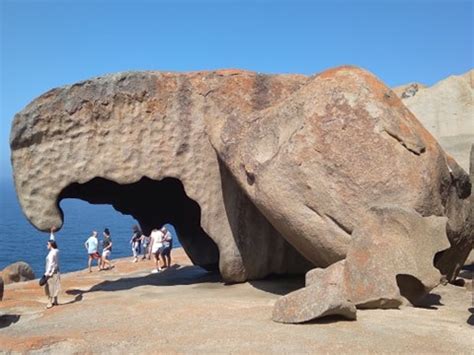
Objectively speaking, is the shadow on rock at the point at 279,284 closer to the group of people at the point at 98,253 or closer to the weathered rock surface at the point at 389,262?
the weathered rock surface at the point at 389,262

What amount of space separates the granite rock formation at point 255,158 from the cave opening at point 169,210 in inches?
8.5

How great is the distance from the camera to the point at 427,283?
803 centimetres

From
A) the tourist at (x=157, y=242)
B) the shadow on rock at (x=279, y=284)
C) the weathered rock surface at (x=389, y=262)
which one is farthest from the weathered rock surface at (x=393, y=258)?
the tourist at (x=157, y=242)

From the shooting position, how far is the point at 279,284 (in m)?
11.4

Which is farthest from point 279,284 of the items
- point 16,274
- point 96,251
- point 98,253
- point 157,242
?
point 16,274

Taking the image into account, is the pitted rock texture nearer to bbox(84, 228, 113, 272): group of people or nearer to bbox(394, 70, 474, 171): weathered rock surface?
bbox(84, 228, 113, 272): group of people

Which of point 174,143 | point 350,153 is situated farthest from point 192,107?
point 350,153

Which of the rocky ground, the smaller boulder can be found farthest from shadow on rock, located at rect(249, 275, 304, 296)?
the smaller boulder

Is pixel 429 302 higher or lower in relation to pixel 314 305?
lower

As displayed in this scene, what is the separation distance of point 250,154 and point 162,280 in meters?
5.09

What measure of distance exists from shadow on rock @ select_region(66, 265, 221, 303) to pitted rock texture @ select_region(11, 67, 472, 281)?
179 cm

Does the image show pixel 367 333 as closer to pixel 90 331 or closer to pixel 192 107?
pixel 90 331

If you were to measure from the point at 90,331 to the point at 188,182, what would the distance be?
4433 mm

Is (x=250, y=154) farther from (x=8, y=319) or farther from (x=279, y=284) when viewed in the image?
(x=8, y=319)
